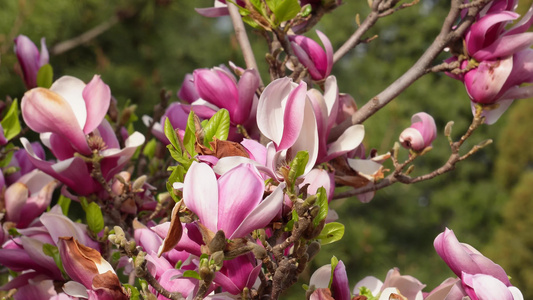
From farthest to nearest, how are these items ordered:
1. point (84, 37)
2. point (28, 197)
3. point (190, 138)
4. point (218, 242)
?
Answer: point (84, 37), point (28, 197), point (190, 138), point (218, 242)

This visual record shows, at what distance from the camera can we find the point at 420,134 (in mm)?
737

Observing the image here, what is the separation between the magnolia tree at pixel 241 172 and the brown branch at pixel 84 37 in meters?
1.72

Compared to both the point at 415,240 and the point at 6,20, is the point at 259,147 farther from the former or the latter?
the point at 415,240

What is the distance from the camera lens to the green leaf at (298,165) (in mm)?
482

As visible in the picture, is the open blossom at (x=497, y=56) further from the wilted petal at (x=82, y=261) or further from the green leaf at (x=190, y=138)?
the wilted petal at (x=82, y=261)

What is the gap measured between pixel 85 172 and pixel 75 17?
6.99 ft

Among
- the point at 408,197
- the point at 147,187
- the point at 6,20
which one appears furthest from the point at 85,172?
the point at 408,197

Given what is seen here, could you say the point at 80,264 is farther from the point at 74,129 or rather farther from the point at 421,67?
the point at 421,67

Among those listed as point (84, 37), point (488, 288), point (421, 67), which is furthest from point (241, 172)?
point (84, 37)

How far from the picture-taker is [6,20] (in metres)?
2.01

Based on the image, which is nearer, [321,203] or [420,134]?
[321,203]

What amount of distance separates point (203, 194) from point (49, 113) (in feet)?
0.88

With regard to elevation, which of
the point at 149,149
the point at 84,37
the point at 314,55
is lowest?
the point at 84,37

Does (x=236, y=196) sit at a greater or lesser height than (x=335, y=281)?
greater
